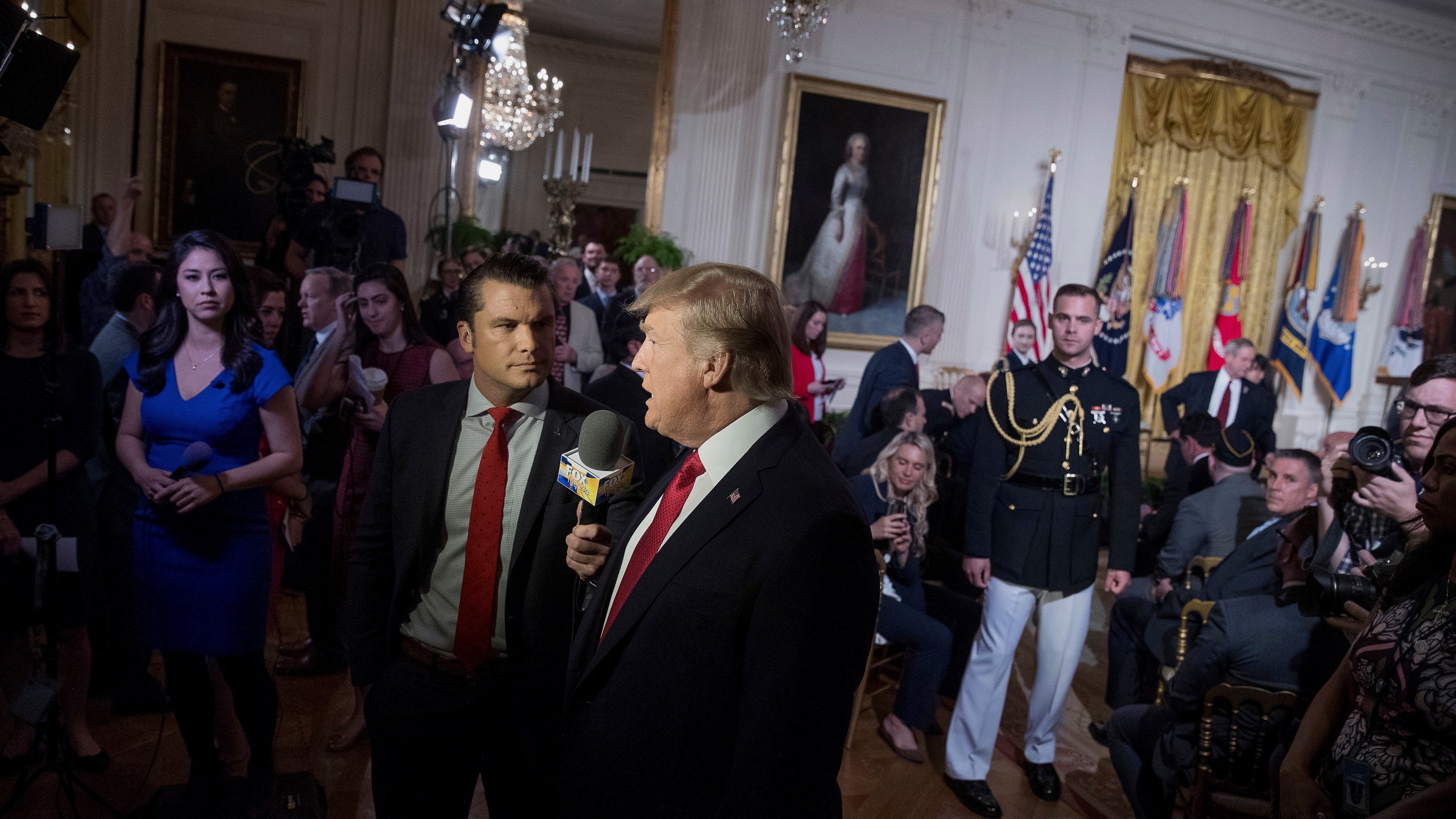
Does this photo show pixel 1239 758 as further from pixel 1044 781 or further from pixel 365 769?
pixel 365 769

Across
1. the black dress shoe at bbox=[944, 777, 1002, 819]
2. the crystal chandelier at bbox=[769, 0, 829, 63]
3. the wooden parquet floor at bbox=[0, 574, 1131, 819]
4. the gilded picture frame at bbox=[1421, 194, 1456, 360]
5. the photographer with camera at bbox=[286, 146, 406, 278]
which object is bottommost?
the wooden parquet floor at bbox=[0, 574, 1131, 819]

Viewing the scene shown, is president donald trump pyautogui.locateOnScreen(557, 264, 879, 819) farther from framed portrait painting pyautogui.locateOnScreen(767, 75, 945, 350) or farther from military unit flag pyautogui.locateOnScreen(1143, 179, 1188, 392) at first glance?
military unit flag pyautogui.locateOnScreen(1143, 179, 1188, 392)

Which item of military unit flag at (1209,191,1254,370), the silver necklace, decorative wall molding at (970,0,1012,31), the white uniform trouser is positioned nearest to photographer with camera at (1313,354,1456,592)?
the white uniform trouser

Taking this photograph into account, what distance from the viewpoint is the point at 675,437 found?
5.52ft

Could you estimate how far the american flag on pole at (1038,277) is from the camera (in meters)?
9.23

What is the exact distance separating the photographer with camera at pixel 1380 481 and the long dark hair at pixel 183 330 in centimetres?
301

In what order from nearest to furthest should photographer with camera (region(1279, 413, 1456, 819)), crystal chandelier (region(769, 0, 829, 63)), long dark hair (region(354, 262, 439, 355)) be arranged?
photographer with camera (region(1279, 413, 1456, 819)) → long dark hair (region(354, 262, 439, 355)) → crystal chandelier (region(769, 0, 829, 63))

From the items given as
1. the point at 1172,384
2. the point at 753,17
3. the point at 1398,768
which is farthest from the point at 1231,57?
the point at 1398,768

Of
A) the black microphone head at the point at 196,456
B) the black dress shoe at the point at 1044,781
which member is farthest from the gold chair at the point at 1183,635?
the black microphone head at the point at 196,456

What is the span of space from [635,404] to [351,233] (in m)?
2.38

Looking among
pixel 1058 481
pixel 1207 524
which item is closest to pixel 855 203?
pixel 1207 524

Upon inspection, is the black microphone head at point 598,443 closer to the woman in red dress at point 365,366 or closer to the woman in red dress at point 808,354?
the woman in red dress at point 365,366

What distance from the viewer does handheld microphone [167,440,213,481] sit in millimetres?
2627

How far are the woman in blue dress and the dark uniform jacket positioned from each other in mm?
2371
